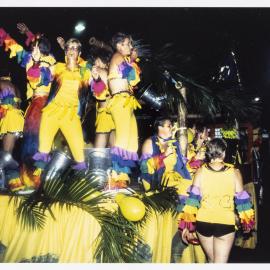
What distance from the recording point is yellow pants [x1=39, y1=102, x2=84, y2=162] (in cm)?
317

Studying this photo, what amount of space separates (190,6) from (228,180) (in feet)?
4.78

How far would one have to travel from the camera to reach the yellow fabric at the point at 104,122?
10.7 ft

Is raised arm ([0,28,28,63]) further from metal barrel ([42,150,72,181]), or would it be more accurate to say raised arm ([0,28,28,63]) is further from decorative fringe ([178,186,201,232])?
decorative fringe ([178,186,201,232])

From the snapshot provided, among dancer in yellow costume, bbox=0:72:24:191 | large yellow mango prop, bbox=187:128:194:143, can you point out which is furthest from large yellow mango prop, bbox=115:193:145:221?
dancer in yellow costume, bbox=0:72:24:191

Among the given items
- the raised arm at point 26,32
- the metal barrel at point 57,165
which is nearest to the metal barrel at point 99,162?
the metal barrel at point 57,165

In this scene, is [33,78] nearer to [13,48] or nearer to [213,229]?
[13,48]

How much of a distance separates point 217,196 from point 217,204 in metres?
0.06

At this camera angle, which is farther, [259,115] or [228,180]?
[259,115]

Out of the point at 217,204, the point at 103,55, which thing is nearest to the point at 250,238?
the point at 217,204

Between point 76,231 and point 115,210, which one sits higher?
point 115,210

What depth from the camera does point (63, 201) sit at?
2838mm
